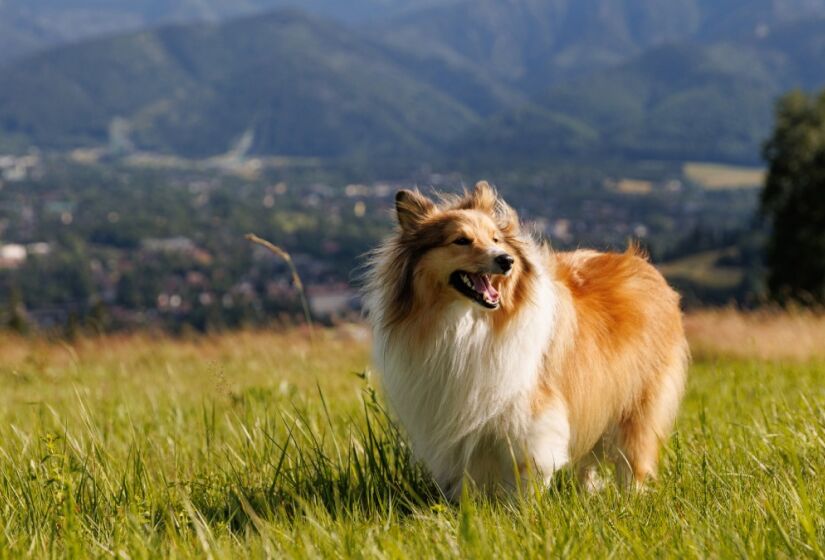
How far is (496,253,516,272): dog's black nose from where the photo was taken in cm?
349

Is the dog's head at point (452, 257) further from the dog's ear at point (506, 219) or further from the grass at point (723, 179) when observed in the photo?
the grass at point (723, 179)

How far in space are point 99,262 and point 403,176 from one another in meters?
68.1

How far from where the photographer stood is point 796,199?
33562mm

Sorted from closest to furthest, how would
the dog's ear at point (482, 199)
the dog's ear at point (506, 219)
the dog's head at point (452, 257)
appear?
the dog's head at point (452, 257)
the dog's ear at point (506, 219)
the dog's ear at point (482, 199)

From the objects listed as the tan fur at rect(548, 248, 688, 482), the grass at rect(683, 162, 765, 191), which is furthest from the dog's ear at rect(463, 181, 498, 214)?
the grass at rect(683, 162, 765, 191)

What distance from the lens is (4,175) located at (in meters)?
166

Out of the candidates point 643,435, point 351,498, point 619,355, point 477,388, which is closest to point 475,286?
point 477,388

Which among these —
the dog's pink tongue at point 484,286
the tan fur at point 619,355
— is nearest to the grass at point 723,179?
the tan fur at point 619,355

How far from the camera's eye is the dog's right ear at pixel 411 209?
12.9 feet

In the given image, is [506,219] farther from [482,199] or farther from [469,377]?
[469,377]

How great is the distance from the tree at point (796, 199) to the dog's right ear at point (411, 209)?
3059 cm

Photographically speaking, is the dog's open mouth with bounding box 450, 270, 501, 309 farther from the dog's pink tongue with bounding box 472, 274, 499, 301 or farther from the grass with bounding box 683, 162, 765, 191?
the grass with bounding box 683, 162, 765, 191

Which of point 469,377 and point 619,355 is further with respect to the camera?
point 619,355

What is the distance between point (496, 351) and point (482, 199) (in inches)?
29.2
